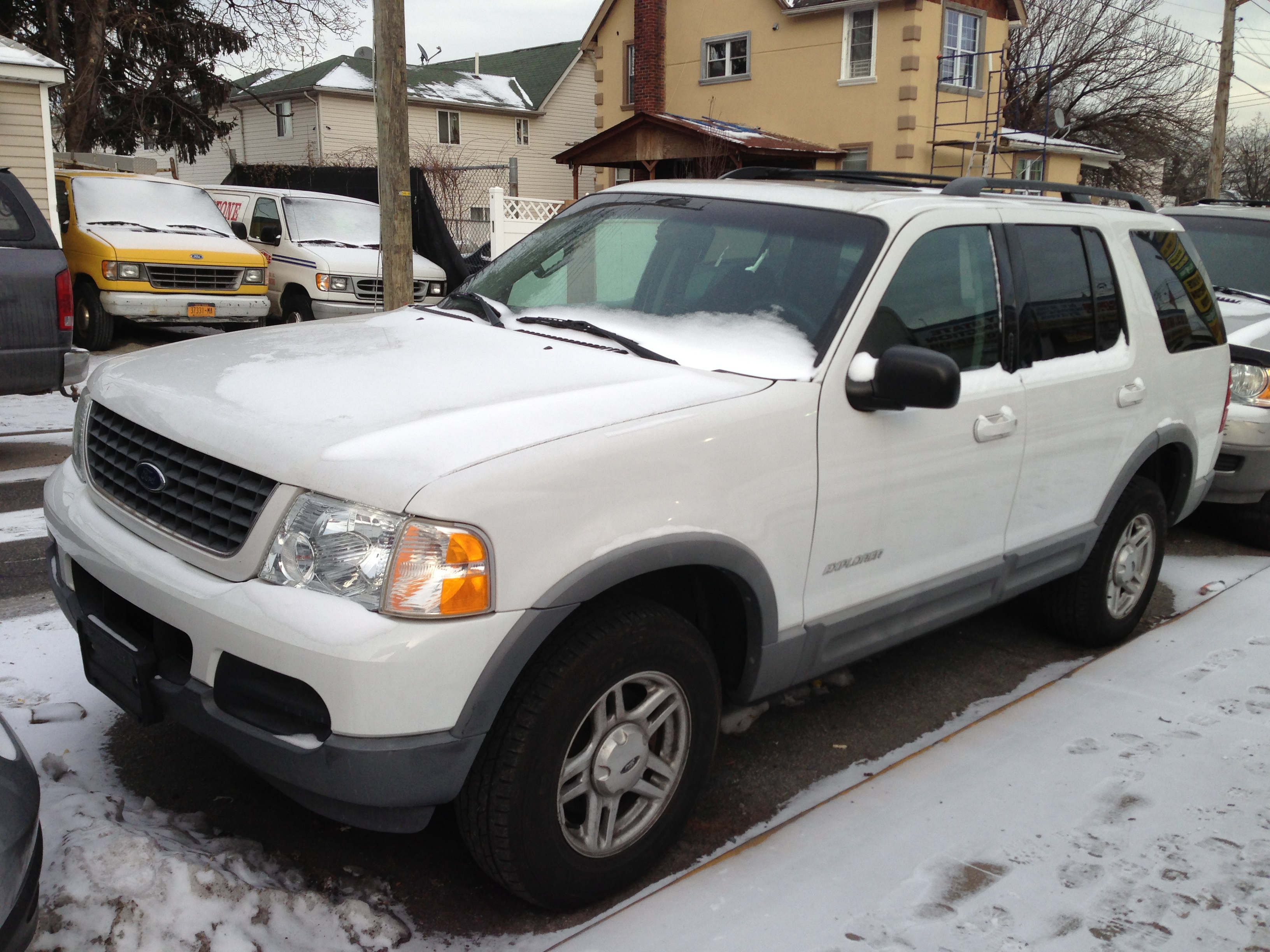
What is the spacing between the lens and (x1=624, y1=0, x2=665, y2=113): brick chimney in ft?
94.2

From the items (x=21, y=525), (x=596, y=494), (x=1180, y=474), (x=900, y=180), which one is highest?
(x=900, y=180)

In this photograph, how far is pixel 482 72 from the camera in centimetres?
4344

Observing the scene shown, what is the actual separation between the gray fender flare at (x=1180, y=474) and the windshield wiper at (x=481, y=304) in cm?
244

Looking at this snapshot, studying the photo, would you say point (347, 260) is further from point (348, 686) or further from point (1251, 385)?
point (348, 686)

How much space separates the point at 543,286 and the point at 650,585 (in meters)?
1.38

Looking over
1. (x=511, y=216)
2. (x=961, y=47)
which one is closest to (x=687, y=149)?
(x=961, y=47)

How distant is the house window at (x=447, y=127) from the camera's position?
3806 centimetres

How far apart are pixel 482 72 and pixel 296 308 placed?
32248mm

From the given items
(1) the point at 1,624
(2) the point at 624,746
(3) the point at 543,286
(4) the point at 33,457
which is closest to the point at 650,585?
(2) the point at 624,746

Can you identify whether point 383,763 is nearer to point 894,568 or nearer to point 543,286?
point 894,568

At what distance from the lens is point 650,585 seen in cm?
304

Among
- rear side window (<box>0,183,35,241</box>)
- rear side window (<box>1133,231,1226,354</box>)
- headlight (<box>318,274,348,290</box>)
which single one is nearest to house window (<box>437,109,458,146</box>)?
headlight (<box>318,274,348,290</box>)

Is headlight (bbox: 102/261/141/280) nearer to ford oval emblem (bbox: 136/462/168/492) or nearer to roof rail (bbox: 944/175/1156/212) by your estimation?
roof rail (bbox: 944/175/1156/212)

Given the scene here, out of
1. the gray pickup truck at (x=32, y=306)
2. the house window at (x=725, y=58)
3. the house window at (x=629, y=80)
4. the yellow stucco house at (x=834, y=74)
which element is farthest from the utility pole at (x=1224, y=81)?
the gray pickup truck at (x=32, y=306)
